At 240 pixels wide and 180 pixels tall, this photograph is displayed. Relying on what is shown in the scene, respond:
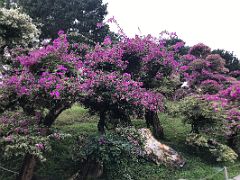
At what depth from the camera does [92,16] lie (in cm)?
2597

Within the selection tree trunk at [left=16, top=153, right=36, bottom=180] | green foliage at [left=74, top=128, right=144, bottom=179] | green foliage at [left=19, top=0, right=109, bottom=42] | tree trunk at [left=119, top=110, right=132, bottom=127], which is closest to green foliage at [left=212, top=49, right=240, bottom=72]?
green foliage at [left=19, top=0, right=109, bottom=42]

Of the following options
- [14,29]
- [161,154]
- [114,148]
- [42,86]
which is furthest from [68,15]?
[114,148]

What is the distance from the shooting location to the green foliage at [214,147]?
38.3 ft

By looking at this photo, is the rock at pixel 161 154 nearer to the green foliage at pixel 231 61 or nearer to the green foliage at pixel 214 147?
the green foliage at pixel 214 147

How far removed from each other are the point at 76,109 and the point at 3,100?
388 inches

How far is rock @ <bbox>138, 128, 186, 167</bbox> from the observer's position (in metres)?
11.5

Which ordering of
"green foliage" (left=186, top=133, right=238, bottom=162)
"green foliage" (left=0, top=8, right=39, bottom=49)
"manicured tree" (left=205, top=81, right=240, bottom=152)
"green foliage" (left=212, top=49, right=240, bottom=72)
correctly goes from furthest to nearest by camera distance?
"green foliage" (left=212, top=49, right=240, bottom=72)
"manicured tree" (left=205, top=81, right=240, bottom=152)
"green foliage" (left=186, top=133, right=238, bottom=162)
"green foliage" (left=0, top=8, right=39, bottom=49)

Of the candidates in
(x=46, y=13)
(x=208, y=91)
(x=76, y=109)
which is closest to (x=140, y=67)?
(x=76, y=109)

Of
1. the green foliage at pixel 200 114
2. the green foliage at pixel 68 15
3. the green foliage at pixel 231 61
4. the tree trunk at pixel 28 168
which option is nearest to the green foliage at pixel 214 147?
the green foliage at pixel 200 114

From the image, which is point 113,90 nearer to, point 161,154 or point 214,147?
point 161,154

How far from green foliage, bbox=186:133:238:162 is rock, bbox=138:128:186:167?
91cm

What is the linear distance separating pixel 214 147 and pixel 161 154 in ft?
7.36

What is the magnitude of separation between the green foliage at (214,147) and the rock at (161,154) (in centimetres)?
91

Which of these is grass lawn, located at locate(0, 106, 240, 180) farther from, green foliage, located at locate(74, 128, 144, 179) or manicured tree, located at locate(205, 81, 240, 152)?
green foliage, located at locate(74, 128, 144, 179)
